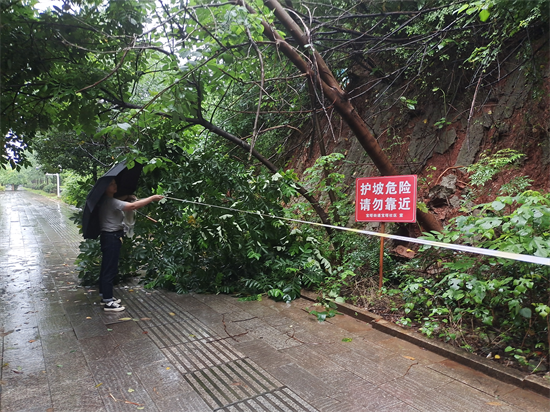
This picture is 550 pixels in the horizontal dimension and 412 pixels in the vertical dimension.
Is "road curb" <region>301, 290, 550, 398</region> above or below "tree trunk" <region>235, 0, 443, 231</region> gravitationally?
below

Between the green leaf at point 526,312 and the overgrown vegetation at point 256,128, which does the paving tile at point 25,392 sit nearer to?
the overgrown vegetation at point 256,128

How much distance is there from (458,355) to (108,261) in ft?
14.4

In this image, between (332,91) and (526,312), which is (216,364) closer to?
(526,312)

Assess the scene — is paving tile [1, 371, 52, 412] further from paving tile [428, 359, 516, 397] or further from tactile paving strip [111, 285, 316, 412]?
paving tile [428, 359, 516, 397]

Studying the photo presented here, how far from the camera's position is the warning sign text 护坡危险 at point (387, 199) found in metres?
4.77

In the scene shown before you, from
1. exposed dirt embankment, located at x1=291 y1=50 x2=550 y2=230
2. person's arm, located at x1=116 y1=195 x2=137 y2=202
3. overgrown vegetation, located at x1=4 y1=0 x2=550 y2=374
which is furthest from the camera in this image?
person's arm, located at x1=116 y1=195 x2=137 y2=202

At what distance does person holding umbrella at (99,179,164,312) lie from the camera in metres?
5.08

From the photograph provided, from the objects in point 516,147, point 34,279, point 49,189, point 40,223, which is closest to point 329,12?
point 516,147

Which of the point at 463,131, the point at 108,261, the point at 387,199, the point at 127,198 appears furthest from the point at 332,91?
the point at 108,261

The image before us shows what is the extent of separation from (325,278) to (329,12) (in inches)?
206

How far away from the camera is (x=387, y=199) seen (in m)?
5.02

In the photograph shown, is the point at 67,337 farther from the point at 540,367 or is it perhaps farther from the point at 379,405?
the point at 540,367

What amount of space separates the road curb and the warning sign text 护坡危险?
1.29 meters

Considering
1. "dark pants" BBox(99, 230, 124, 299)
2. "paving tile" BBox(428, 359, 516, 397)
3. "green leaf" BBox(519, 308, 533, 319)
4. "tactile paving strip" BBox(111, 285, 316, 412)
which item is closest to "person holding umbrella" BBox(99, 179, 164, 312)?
"dark pants" BBox(99, 230, 124, 299)
